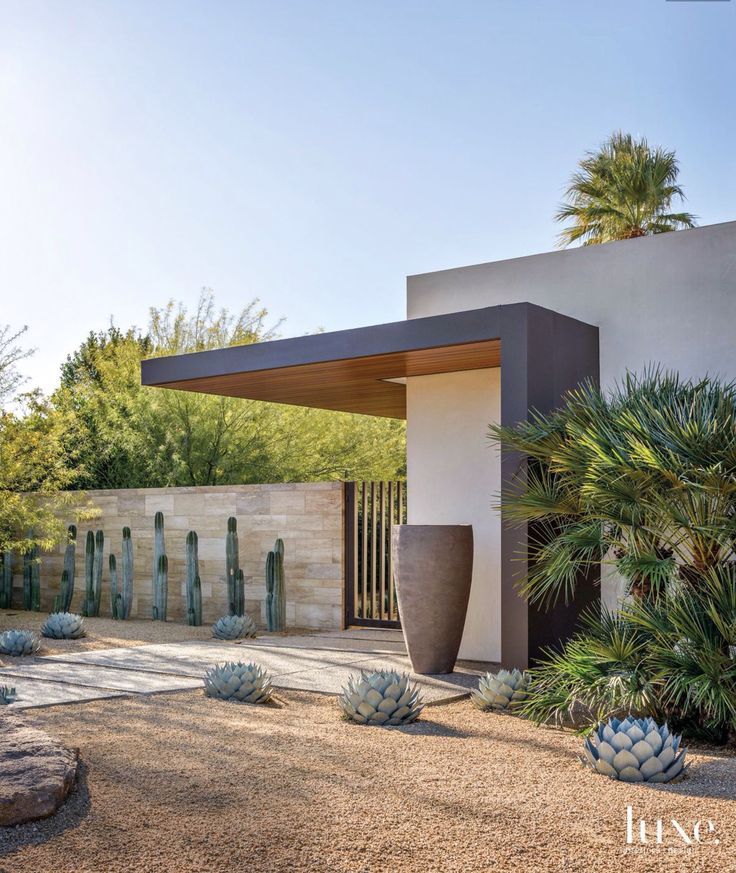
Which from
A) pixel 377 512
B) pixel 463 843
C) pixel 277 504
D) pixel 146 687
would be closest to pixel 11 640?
pixel 146 687

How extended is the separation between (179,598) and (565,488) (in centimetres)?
847

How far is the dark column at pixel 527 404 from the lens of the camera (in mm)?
7465

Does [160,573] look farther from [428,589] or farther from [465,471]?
[428,589]

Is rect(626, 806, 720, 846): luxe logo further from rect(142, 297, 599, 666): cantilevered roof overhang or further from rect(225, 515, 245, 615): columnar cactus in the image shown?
rect(225, 515, 245, 615): columnar cactus

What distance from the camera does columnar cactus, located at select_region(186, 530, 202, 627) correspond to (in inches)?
532

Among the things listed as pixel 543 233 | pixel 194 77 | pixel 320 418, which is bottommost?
pixel 320 418

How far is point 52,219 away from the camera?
17078 millimetres

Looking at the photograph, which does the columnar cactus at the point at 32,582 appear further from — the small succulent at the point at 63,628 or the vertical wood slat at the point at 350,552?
the vertical wood slat at the point at 350,552

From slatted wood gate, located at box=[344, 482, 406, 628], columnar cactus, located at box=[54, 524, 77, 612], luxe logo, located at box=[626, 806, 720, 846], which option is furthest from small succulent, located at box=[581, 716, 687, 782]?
columnar cactus, located at box=[54, 524, 77, 612]

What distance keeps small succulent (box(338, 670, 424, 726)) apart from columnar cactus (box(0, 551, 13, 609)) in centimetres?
1173

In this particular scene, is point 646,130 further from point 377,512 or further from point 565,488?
point 565,488

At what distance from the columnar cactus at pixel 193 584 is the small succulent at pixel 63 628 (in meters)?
2.13

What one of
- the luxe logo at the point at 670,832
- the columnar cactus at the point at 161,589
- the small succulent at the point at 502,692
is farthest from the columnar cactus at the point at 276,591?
the luxe logo at the point at 670,832

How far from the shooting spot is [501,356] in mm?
7855
